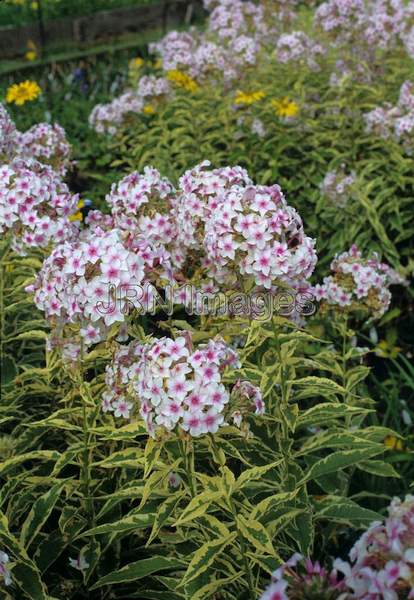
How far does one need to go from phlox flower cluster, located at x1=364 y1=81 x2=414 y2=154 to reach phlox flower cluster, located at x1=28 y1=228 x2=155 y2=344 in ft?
8.43

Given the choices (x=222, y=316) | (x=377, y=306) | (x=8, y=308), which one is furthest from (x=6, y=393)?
(x=377, y=306)

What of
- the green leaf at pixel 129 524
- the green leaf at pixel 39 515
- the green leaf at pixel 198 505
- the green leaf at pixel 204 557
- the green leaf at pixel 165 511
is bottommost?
the green leaf at pixel 39 515

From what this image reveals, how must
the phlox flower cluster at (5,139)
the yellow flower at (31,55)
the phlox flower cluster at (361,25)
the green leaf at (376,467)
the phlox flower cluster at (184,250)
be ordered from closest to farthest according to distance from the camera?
the phlox flower cluster at (184,250), the green leaf at (376,467), the phlox flower cluster at (5,139), the phlox flower cluster at (361,25), the yellow flower at (31,55)

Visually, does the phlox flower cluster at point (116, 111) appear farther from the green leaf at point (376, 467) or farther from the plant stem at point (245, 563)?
the plant stem at point (245, 563)

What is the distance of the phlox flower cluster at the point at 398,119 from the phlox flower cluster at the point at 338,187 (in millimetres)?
325

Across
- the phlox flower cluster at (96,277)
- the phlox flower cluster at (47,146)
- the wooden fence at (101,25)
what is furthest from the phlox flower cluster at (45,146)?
the wooden fence at (101,25)

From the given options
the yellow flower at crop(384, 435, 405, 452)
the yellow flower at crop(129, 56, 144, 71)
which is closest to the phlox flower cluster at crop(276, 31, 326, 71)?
the yellow flower at crop(129, 56, 144, 71)

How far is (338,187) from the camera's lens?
4.26m

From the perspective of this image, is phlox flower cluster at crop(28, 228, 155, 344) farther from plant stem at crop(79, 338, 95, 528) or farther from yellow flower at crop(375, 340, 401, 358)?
yellow flower at crop(375, 340, 401, 358)

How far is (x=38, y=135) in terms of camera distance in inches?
139

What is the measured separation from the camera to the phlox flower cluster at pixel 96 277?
2084mm

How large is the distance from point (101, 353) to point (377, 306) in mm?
1065

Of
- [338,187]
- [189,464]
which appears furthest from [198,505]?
[338,187]

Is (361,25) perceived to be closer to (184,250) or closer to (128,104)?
(128,104)
